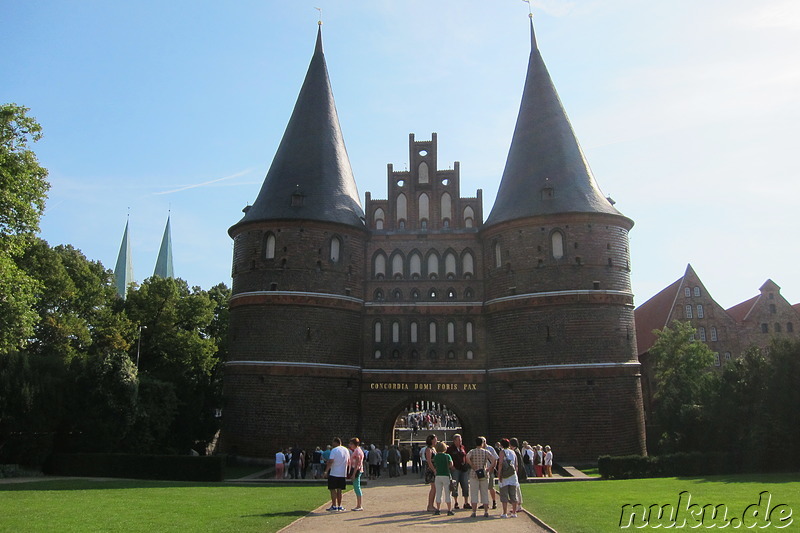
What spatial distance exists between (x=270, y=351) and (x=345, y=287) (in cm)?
459

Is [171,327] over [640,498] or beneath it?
over

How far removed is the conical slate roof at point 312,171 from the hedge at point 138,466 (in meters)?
12.0

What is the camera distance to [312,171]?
3219 centimetres

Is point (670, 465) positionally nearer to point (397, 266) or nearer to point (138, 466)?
point (397, 266)

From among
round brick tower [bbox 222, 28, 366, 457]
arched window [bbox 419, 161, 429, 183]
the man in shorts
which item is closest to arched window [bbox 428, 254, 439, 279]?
round brick tower [bbox 222, 28, 366, 457]

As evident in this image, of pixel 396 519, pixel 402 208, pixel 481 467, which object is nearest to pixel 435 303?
pixel 402 208

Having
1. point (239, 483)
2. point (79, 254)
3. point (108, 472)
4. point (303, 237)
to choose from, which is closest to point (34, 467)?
point (108, 472)

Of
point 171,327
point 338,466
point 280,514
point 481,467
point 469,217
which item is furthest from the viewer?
point 171,327

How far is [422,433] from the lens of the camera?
39.9m

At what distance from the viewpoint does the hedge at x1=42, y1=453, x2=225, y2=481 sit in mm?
22875

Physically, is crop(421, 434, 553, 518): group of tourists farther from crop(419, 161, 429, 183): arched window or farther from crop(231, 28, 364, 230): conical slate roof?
crop(419, 161, 429, 183): arched window

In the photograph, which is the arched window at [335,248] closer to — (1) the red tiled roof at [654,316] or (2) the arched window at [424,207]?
(2) the arched window at [424,207]

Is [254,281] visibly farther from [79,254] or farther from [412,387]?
[79,254]

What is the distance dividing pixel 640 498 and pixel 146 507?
10901 mm
